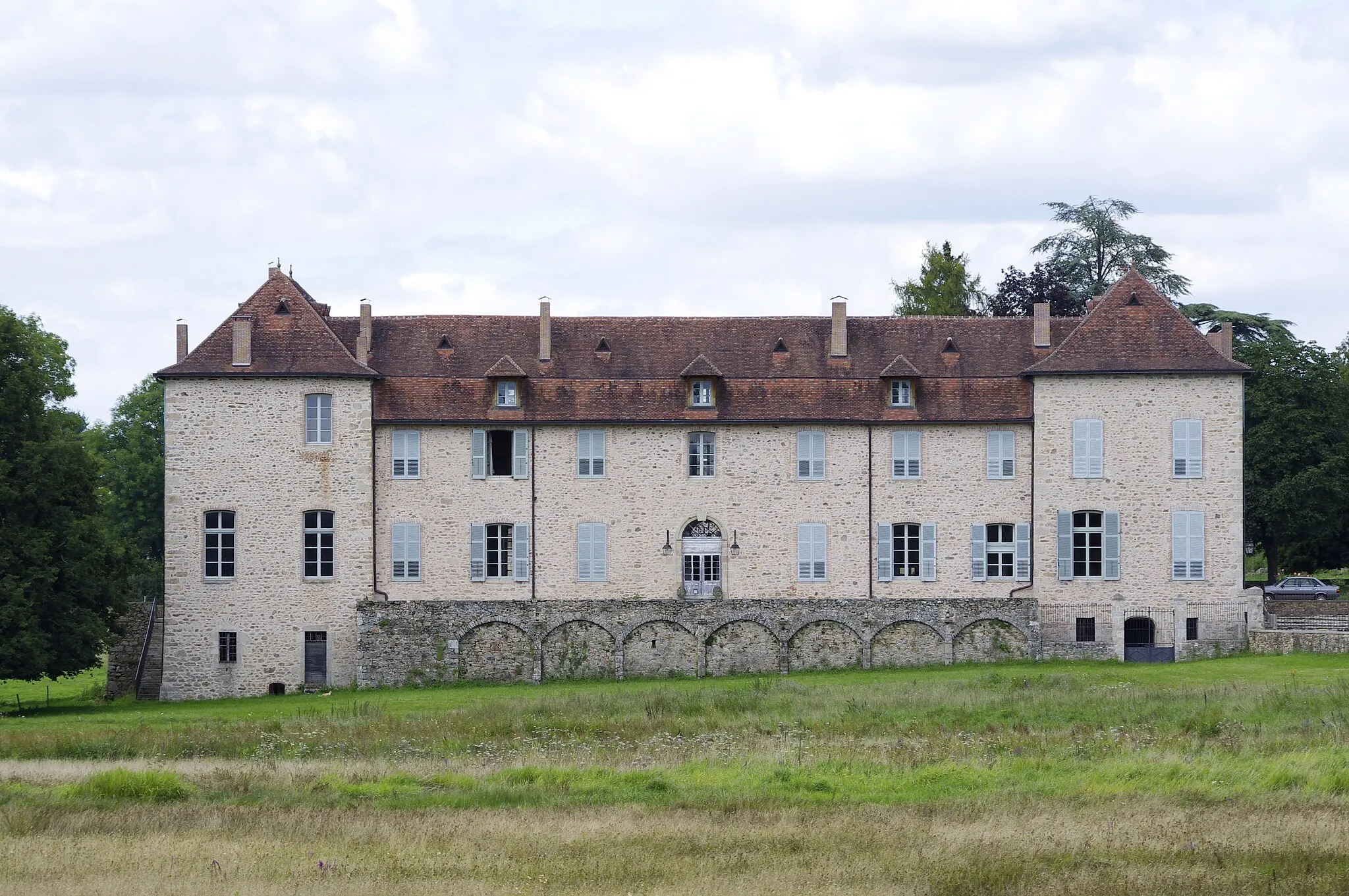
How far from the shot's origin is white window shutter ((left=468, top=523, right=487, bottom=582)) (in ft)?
136

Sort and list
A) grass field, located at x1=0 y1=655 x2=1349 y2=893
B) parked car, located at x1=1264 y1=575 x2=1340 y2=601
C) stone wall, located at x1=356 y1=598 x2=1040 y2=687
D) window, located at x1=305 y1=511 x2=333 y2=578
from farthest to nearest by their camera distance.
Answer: parked car, located at x1=1264 y1=575 x2=1340 y2=601, window, located at x1=305 y1=511 x2=333 y2=578, stone wall, located at x1=356 y1=598 x2=1040 y2=687, grass field, located at x1=0 y1=655 x2=1349 y2=893

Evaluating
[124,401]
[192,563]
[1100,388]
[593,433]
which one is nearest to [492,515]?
[593,433]

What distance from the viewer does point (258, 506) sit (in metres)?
40.7

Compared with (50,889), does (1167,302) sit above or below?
above

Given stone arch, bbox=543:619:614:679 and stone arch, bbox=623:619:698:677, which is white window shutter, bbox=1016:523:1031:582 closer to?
stone arch, bbox=623:619:698:677

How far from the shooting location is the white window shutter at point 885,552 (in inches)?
1644

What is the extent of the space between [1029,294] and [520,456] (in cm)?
2176

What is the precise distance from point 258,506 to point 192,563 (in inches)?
78.7

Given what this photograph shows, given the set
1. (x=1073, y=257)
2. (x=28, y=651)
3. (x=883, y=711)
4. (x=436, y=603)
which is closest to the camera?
(x=883, y=711)

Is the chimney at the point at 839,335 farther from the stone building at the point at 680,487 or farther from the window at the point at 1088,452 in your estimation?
the window at the point at 1088,452

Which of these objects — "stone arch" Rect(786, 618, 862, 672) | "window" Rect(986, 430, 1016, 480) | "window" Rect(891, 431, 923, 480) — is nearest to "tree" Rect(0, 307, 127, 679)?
"stone arch" Rect(786, 618, 862, 672)

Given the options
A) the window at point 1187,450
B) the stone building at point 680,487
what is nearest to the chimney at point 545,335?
the stone building at point 680,487

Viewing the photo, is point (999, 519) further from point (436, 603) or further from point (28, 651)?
point (28, 651)

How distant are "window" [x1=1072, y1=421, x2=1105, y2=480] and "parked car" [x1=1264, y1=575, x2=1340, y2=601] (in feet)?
33.0
